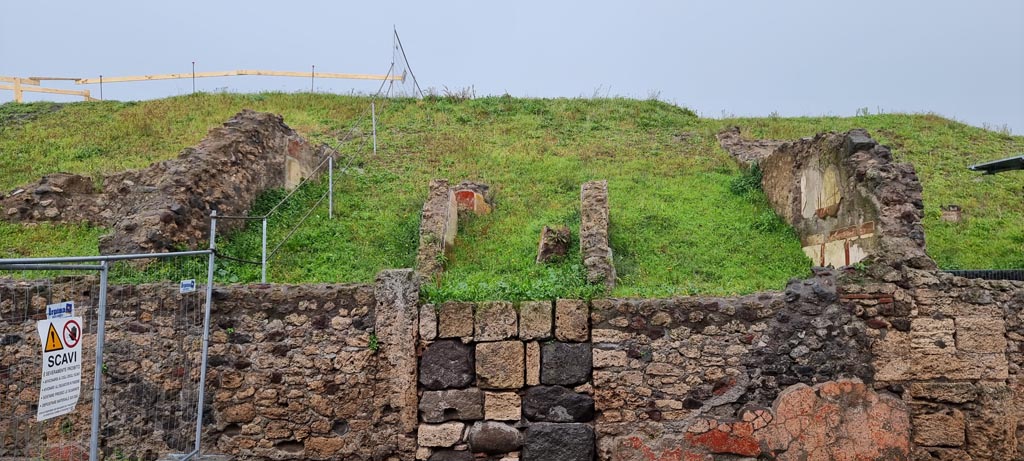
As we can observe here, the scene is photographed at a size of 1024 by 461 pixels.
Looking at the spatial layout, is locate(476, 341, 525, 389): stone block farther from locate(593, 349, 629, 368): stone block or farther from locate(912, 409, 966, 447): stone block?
locate(912, 409, 966, 447): stone block

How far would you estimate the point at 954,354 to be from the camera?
230 inches

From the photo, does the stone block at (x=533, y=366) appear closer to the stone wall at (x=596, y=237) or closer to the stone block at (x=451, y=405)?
the stone block at (x=451, y=405)

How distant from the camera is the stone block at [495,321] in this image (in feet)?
19.5

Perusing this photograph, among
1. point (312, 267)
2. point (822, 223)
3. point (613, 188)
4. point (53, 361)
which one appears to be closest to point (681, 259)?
point (822, 223)

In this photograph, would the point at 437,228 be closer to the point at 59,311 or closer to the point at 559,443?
the point at 559,443

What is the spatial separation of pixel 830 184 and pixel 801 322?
4.55 m

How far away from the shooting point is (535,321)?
593 centimetres

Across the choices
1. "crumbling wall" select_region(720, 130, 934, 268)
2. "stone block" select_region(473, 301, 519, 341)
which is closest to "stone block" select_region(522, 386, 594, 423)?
"stone block" select_region(473, 301, 519, 341)

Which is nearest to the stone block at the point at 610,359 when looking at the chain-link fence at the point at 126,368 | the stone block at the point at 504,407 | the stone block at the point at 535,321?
the stone block at the point at 535,321

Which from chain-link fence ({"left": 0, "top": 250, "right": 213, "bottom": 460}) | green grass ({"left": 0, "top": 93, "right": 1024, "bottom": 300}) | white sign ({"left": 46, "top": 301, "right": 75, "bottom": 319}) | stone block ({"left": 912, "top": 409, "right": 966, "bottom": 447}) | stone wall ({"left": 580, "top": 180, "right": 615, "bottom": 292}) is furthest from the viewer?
green grass ({"left": 0, "top": 93, "right": 1024, "bottom": 300})

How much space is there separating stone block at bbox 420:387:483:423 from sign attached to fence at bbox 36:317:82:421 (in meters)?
2.71

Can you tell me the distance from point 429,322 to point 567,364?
1266 millimetres

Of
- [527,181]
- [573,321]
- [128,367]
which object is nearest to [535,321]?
[573,321]

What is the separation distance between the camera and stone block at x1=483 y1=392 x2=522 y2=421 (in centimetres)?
594
